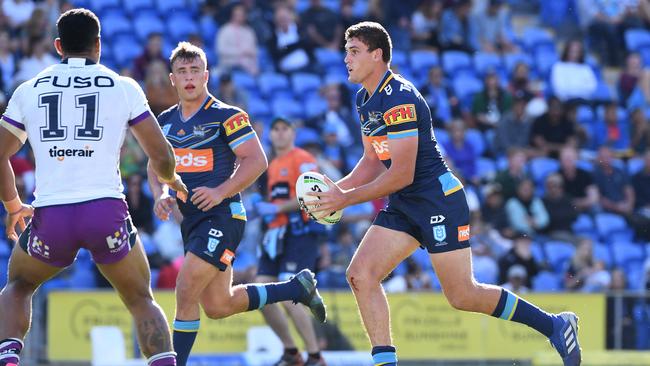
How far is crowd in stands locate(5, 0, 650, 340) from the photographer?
1573 cm

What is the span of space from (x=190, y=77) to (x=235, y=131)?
540 millimetres

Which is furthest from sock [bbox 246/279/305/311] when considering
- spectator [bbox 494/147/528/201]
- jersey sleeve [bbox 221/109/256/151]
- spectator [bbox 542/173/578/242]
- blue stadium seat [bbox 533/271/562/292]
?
spectator [bbox 542/173/578/242]

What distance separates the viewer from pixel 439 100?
18766 millimetres

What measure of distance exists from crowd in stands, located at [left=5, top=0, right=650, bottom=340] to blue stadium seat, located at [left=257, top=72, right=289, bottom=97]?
0.03m

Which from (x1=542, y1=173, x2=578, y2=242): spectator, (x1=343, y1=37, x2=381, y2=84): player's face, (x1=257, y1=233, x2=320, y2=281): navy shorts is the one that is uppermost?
(x1=343, y1=37, x2=381, y2=84): player's face

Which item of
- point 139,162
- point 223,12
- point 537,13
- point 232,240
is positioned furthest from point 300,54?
point 232,240

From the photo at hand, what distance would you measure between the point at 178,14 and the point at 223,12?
0.76 metres

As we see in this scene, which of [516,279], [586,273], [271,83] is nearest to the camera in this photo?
[516,279]

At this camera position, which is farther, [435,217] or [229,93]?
[229,93]

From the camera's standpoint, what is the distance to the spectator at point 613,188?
17797 mm

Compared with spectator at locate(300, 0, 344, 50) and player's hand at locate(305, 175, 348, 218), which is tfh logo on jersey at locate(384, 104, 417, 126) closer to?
player's hand at locate(305, 175, 348, 218)

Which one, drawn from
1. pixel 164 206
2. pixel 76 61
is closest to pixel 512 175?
pixel 164 206

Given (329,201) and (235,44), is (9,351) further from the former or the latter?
(235,44)

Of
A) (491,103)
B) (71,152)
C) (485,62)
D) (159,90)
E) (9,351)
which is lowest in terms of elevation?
(9,351)
